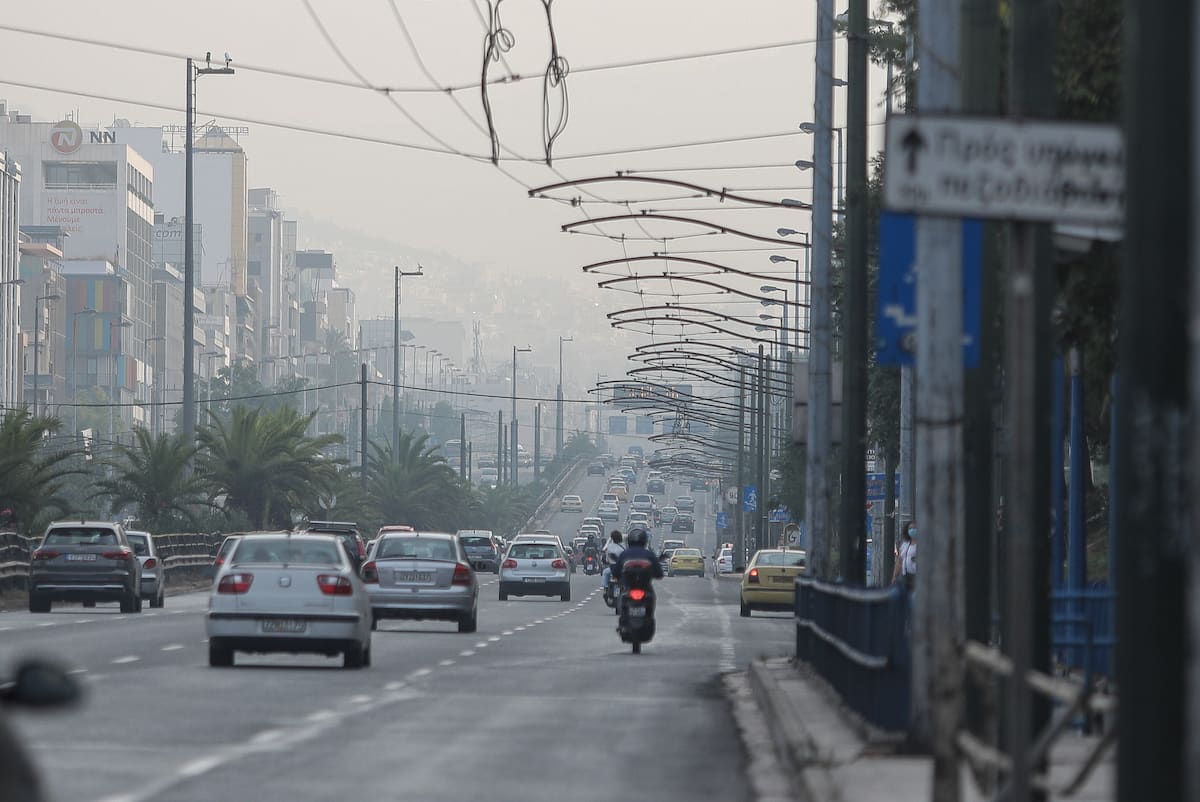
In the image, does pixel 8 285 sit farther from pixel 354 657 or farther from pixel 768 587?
pixel 354 657

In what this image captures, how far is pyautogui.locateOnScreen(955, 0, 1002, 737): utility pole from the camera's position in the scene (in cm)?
1270

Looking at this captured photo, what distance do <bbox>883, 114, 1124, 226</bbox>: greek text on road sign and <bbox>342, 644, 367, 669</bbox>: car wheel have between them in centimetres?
1758

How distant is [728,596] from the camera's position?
69562mm

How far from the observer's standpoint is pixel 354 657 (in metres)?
25.4

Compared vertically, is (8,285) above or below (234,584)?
above

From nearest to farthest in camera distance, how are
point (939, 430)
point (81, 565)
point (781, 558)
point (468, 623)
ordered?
point (939, 430) → point (468, 623) → point (81, 565) → point (781, 558)

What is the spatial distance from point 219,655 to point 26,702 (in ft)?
62.5

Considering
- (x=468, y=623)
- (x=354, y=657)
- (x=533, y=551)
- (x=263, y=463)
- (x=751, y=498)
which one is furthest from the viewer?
(x=751, y=498)

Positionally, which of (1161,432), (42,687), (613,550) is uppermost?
(1161,432)

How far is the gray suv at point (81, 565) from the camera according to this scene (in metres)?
42.0

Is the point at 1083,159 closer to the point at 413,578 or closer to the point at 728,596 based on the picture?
the point at 413,578

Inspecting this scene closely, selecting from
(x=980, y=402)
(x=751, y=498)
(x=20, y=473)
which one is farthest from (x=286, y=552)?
(x=751, y=498)

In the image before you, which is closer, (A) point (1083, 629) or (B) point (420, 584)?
(A) point (1083, 629)

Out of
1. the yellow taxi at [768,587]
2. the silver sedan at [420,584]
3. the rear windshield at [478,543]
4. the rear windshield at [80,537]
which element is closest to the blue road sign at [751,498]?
A: the rear windshield at [478,543]
